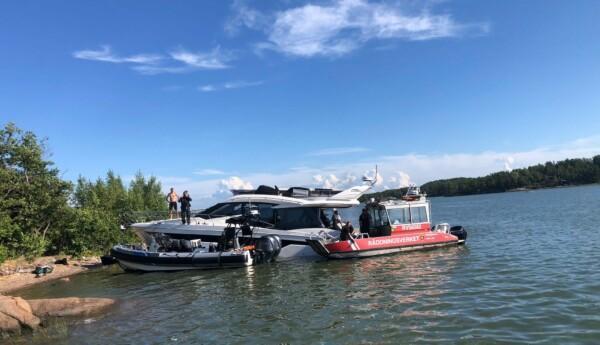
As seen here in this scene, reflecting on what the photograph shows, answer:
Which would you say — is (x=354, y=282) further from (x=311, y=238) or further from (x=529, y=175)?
(x=529, y=175)

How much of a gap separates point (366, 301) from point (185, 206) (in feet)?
37.6

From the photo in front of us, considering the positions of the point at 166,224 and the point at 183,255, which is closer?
the point at 183,255

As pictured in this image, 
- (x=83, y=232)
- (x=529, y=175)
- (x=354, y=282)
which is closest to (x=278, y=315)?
(x=354, y=282)

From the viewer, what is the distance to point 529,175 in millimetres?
133750

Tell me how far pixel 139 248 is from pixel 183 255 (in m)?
3.12

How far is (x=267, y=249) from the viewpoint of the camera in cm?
1917

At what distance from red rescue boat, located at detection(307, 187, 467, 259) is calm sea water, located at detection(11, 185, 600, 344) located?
72 centimetres

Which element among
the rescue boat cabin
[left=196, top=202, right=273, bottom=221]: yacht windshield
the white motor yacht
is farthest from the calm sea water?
[left=196, top=202, right=273, bottom=221]: yacht windshield

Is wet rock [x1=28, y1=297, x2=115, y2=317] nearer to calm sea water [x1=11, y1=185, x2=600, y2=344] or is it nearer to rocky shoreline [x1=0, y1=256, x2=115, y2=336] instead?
rocky shoreline [x1=0, y1=256, x2=115, y2=336]

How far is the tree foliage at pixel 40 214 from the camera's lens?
2186cm

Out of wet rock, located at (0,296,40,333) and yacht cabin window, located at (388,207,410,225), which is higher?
yacht cabin window, located at (388,207,410,225)

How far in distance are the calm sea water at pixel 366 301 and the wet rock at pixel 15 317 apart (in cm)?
71

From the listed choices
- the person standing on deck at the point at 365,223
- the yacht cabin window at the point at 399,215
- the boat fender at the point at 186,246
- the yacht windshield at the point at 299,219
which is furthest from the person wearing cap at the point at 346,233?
the boat fender at the point at 186,246

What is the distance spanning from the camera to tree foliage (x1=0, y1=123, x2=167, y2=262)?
71.7ft
